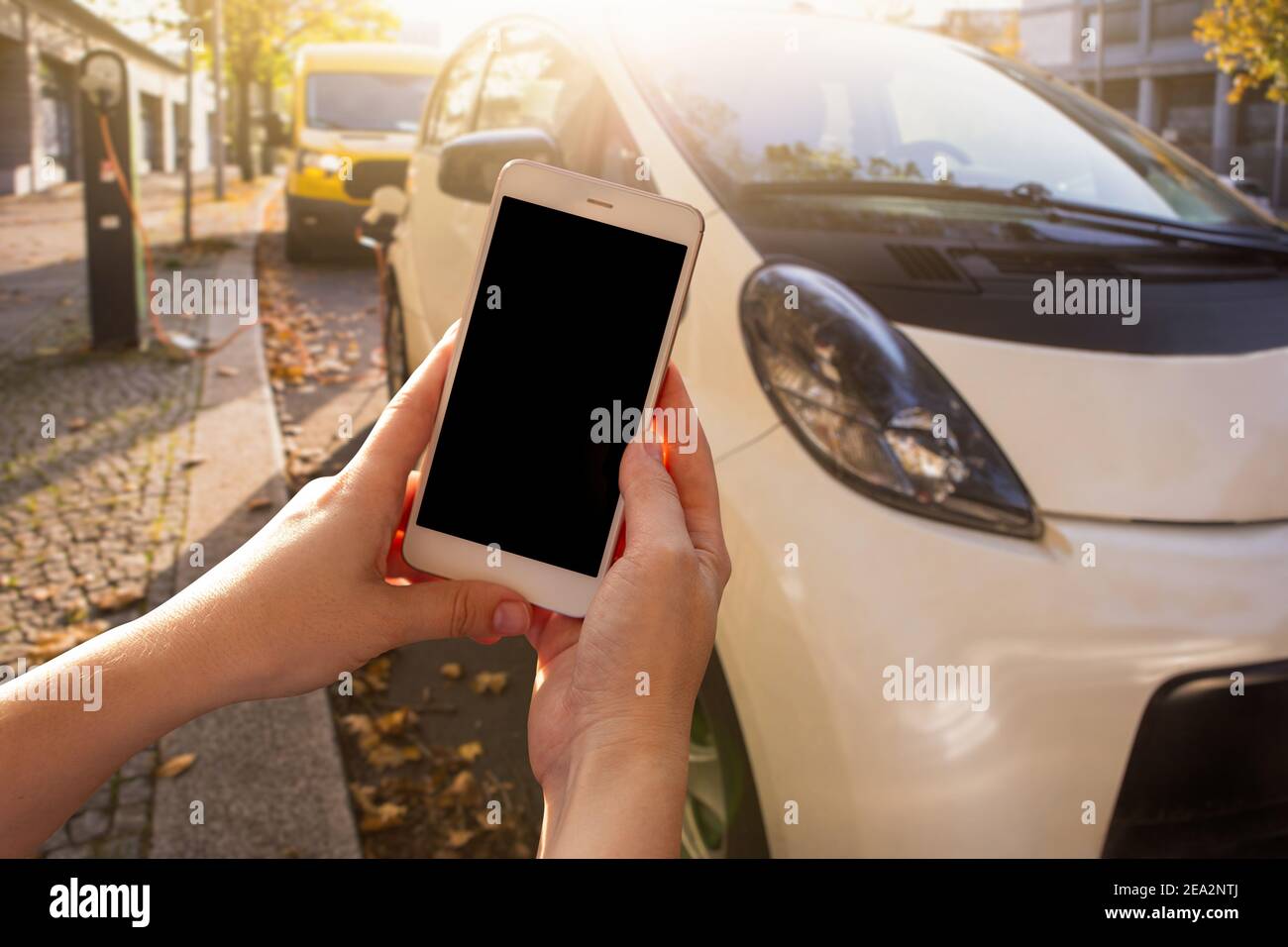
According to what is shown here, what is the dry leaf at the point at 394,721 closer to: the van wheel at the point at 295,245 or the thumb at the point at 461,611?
the thumb at the point at 461,611

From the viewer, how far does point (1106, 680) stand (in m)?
1.74

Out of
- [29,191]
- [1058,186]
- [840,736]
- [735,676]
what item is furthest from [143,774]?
[29,191]

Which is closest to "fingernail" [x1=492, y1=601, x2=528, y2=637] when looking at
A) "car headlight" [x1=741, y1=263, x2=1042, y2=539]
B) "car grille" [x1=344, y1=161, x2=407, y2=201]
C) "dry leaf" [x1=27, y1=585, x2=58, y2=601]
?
"car headlight" [x1=741, y1=263, x2=1042, y2=539]

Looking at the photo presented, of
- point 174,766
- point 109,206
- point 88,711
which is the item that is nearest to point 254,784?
point 174,766

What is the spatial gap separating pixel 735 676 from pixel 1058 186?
1.73 metres

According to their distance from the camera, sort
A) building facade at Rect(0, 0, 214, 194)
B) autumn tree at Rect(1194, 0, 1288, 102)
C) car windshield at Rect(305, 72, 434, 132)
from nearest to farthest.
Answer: car windshield at Rect(305, 72, 434, 132), autumn tree at Rect(1194, 0, 1288, 102), building facade at Rect(0, 0, 214, 194)

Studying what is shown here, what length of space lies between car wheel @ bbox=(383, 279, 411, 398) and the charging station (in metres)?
3.29

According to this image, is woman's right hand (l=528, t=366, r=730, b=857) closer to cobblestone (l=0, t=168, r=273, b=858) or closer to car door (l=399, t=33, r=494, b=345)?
cobblestone (l=0, t=168, r=273, b=858)

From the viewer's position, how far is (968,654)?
178cm

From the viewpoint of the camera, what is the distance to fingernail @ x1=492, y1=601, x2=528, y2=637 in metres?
1.47

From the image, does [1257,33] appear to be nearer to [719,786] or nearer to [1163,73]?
[719,786]
